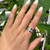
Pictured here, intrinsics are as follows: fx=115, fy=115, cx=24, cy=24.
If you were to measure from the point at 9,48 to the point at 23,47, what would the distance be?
0.06 meters

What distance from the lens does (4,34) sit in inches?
20.2

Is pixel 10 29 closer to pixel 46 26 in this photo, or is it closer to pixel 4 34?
pixel 4 34

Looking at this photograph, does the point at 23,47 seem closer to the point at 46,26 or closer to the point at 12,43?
the point at 12,43

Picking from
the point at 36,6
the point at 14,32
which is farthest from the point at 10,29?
the point at 36,6

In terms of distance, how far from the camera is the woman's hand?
49 centimetres

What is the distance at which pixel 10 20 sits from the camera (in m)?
0.53

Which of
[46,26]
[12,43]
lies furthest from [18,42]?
[46,26]

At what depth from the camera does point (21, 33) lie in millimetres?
503

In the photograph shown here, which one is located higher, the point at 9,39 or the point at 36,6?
the point at 36,6

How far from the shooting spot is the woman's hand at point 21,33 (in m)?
0.49

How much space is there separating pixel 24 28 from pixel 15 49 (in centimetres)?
10

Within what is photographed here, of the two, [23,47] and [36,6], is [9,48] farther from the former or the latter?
[36,6]

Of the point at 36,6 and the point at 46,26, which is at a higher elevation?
the point at 36,6

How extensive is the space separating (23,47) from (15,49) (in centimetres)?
4
